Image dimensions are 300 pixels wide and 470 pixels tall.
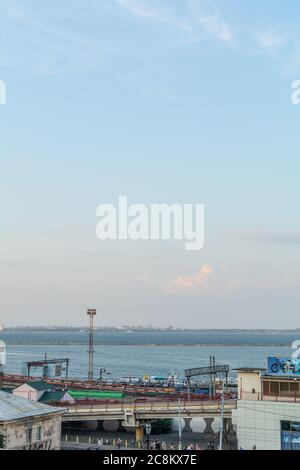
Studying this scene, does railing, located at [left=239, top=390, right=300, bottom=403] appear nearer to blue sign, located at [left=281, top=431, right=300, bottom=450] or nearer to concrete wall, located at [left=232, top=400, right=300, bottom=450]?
concrete wall, located at [left=232, top=400, right=300, bottom=450]

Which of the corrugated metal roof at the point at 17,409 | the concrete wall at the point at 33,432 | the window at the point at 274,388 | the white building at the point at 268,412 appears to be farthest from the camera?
the window at the point at 274,388

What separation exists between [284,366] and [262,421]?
489cm

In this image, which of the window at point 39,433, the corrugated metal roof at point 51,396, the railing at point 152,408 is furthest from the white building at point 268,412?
the corrugated metal roof at point 51,396

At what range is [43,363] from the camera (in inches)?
3976

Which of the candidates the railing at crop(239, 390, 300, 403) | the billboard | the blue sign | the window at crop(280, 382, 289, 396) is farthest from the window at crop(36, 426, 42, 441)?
the billboard

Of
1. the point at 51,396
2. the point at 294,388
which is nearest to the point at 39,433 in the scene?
the point at 294,388

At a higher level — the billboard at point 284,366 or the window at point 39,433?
the billboard at point 284,366

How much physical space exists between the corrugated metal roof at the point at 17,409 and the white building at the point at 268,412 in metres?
15.5

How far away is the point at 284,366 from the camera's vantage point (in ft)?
158

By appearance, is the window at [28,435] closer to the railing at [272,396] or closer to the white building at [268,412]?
the white building at [268,412]

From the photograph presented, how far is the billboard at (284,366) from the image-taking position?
47700 millimetres
